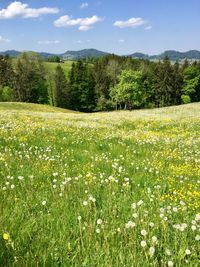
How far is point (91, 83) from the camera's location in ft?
362

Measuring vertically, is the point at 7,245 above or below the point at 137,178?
above

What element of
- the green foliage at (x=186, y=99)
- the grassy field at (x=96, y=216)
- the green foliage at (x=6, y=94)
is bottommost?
the green foliage at (x=186, y=99)

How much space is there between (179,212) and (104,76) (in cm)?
10798

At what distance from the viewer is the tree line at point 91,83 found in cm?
10531

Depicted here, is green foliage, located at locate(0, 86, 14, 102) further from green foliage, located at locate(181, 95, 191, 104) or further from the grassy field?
the grassy field

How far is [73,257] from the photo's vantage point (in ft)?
11.9

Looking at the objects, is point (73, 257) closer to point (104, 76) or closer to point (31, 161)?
point (31, 161)

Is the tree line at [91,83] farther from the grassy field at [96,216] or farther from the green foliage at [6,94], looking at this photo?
the grassy field at [96,216]

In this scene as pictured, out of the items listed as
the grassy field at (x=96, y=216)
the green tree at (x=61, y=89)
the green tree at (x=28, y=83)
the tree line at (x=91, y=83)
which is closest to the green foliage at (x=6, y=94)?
the tree line at (x=91, y=83)

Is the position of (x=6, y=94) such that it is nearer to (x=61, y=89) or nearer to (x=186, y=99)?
(x=61, y=89)

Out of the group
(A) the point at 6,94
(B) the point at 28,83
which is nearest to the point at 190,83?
(B) the point at 28,83

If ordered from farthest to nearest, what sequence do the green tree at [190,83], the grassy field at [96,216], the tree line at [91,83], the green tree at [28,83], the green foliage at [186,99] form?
the green tree at [190,83] → the green foliage at [186,99] → the tree line at [91,83] → the green tree at [28,83] → the grassy field at [96,216]

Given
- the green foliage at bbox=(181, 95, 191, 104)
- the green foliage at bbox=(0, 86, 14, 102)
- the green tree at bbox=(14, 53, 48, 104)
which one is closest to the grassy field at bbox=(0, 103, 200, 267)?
the green foliage at bbox=(0, 86, 14, 102)

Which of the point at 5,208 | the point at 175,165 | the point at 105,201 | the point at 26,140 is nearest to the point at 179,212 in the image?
the point at 105,201
